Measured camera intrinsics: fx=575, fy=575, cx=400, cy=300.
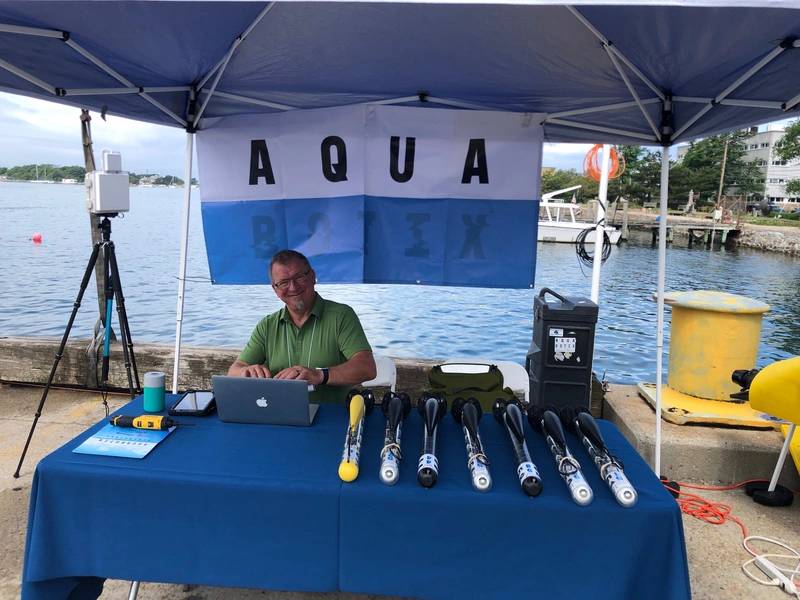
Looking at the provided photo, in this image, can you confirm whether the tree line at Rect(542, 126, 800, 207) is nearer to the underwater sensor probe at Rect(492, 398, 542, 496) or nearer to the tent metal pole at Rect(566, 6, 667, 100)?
the tent metal pole at Rect(566, 6, 667, 100)

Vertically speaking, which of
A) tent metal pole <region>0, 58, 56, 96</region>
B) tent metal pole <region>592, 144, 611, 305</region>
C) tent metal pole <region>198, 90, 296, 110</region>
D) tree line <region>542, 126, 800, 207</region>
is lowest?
tent metal pole <region>592, 144, 611, 305</region>

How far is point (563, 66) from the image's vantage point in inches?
108

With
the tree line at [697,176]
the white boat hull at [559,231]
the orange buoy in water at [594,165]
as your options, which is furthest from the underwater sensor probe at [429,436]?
the tree line at [697,176]

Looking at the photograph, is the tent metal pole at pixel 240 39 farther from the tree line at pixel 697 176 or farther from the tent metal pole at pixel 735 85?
the tree line at pixel 697 176

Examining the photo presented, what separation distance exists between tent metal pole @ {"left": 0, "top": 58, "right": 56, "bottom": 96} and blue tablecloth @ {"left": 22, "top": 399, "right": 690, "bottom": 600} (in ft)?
5.83

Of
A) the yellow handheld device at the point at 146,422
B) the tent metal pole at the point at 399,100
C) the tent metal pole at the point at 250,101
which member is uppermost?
the tent metal pole at the point at 399,100

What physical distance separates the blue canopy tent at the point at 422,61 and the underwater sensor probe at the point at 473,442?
1.47 m

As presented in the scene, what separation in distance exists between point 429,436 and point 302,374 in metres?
0.80

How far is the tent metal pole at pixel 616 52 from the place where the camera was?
2305mm

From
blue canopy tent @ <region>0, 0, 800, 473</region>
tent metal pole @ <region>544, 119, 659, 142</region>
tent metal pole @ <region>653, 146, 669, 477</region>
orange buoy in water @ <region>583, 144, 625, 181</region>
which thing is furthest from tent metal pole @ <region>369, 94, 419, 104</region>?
orange buoy in water @ <region>583, 144, 625, 181</region>

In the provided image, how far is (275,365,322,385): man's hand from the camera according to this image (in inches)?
95.7

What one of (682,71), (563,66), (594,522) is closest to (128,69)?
(563,66)

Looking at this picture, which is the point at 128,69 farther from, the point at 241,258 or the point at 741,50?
the point at 741,50

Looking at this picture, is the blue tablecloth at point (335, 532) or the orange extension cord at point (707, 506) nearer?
the blue tablecloth at point (335, 532)
